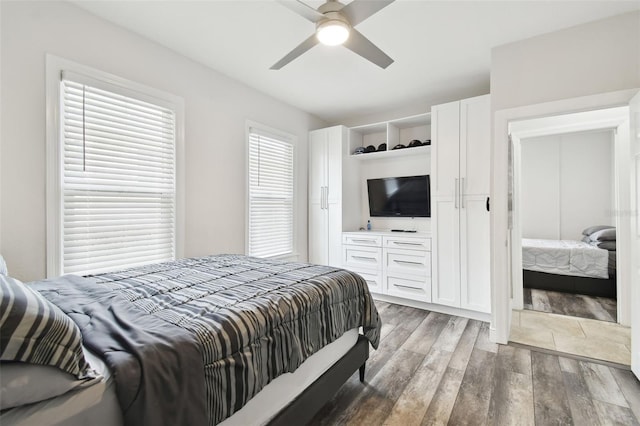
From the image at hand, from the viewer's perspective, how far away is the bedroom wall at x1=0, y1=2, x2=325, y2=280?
1958 millimetres

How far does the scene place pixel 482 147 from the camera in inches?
127

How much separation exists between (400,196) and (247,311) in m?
3.34

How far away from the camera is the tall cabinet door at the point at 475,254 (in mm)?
3213

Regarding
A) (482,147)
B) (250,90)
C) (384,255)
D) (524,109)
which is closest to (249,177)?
(250,90)

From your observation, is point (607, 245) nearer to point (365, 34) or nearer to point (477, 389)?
point (477, 389)

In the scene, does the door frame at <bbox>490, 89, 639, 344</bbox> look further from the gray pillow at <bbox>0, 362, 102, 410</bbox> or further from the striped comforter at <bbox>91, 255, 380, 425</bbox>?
the gray pillow at <bbox>0, 362, 102, 410</bbox>

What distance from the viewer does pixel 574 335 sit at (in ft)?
9.50

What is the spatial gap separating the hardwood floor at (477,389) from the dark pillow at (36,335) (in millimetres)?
1390

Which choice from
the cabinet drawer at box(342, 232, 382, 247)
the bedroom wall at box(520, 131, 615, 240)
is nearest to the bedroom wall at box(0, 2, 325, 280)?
the cabinet drawer at box(342, 232, 382, 247)

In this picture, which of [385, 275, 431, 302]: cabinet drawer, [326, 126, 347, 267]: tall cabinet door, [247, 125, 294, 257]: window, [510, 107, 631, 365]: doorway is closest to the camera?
[510, 107, 631, 365]: doorway

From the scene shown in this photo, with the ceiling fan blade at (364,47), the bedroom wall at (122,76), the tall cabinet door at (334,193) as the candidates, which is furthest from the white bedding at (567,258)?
the bedroom wall at (122,76)

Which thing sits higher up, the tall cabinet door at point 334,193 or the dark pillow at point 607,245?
the tall cabinet door at point 334,193

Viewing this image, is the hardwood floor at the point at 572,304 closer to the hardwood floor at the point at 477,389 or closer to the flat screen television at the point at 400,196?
the hardwood floor at the point at 477,389

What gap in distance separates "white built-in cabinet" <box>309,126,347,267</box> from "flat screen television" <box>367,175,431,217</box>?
589 mm
